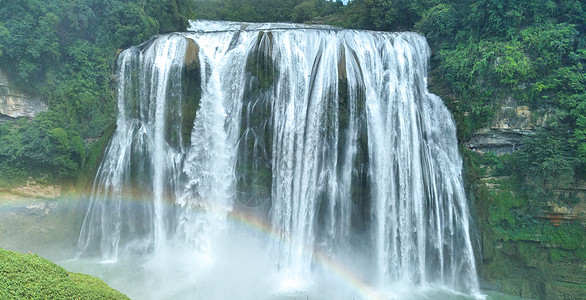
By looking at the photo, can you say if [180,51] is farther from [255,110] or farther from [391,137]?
[391,137]

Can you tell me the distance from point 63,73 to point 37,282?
41.1 feet

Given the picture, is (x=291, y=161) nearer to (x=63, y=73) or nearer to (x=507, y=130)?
(x=507, y=130)

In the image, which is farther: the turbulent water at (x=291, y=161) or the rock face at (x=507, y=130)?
the turbulent water at (x=291, y=161)

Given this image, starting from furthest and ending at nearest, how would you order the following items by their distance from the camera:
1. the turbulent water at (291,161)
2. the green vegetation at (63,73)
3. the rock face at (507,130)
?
1. the green vegetation at (63,73)
2. the turbulent water at (291,161)
3. the rock face at (507,130)

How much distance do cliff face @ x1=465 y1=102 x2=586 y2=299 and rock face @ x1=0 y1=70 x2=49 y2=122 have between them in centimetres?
1819

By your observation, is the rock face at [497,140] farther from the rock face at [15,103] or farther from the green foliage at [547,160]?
the rock face at [15,103]

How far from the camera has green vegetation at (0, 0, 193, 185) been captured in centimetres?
1444

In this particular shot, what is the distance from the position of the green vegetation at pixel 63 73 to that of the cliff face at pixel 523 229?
51.2ft

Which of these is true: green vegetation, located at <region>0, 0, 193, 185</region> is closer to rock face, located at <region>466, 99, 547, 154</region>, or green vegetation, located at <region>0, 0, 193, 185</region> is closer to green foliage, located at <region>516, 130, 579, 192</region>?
rock face, located at <region>466, 99, 547, 154</region>

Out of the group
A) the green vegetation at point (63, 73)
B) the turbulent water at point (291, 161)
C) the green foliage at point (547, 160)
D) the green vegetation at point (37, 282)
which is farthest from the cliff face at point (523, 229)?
the green vegetation at point (63, 73)

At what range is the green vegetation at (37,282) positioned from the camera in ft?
19.0

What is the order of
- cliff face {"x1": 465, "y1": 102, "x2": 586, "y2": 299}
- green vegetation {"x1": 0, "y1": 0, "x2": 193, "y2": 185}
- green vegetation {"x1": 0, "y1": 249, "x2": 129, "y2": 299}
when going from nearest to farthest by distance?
green vegetation {"x1": 0, "y1": 249, "x2": 129, "y2": 299} → cliff face {"x1": 465, "y1": 102, "x2": 586, "y2": 299} → green vegetation {"x1": 0, "y1": 0, "x2": 193, "y2": 185}

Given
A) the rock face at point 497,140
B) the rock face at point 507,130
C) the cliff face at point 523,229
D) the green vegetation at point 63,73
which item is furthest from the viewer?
the green vegetation at point 63,73

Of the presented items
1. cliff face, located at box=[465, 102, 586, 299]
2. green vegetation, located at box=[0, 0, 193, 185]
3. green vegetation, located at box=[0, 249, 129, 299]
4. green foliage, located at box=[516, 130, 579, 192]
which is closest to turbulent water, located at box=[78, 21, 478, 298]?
cliff face, located at box=[465, 102, 586, 299]
